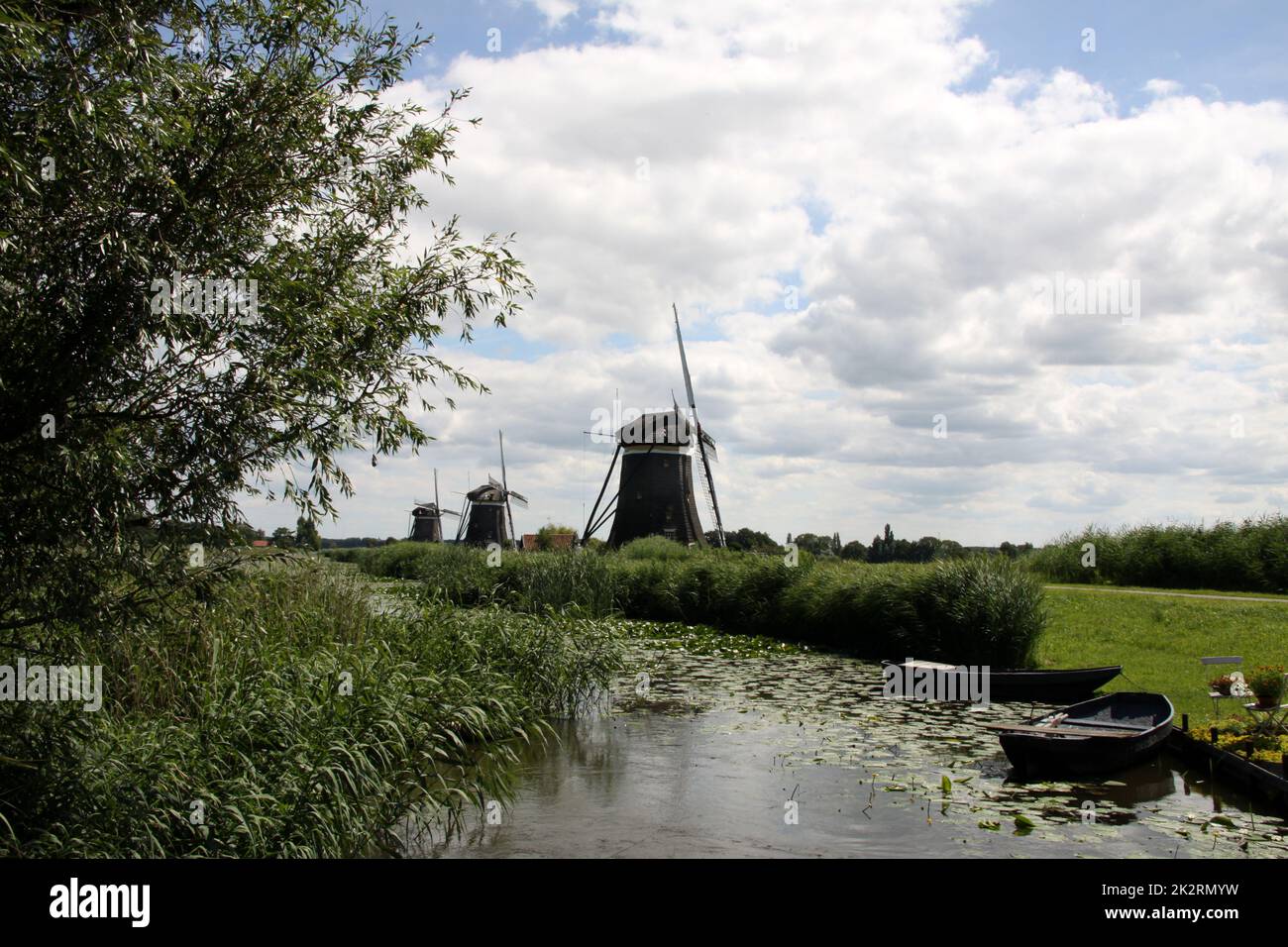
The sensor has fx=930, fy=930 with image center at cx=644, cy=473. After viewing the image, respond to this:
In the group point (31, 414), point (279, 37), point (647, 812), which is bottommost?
point (647, 812)

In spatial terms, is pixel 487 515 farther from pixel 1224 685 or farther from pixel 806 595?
pixel 1224 685

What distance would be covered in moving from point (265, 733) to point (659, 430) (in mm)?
29675

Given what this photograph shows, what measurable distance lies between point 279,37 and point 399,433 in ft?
7.95

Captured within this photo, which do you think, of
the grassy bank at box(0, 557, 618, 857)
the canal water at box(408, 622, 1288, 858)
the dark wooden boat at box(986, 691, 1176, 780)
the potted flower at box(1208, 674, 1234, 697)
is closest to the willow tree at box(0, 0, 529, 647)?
the grassy bank at box(0, 557, 618, 857)

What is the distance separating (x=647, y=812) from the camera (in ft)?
24.5

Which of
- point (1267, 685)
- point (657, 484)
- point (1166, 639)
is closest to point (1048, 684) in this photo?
point (1267, 685)

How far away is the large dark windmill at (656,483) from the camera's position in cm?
3494

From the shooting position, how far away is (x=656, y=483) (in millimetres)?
35125

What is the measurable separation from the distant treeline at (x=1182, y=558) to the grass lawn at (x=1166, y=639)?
2.00 meters

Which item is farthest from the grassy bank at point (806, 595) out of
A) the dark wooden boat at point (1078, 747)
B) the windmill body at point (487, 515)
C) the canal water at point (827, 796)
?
the windmill body at point (487, 515)

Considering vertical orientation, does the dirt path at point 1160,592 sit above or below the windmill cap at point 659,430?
below

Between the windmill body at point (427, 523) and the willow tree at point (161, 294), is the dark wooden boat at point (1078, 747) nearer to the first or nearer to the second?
the willow tree at point (161, 294)
